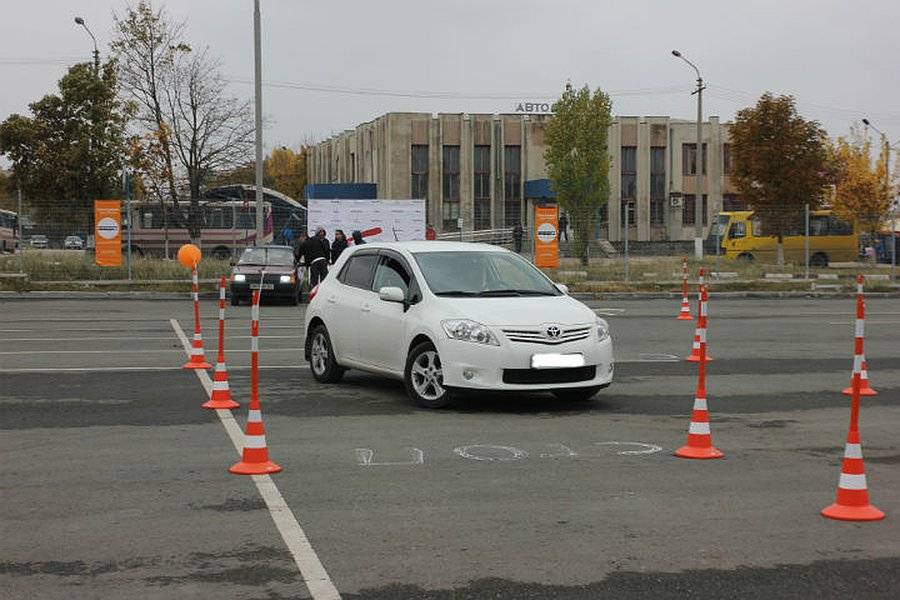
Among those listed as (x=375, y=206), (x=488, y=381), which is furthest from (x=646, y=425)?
(x=375, y=206)

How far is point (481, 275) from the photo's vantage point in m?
12.0

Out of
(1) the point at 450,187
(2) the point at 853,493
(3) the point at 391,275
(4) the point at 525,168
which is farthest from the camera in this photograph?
(4) the point at 525,168

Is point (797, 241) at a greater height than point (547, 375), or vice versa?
point (797, 241)

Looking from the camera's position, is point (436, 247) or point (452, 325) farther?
point (436, 247)

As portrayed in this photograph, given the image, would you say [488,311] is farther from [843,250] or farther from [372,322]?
[843,250]

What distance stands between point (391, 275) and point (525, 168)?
201 ft

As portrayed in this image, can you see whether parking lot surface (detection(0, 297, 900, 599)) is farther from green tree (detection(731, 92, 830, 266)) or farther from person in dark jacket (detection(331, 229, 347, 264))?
green tree (detection(731, 92, 830, 266))

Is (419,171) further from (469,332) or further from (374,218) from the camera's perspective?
(469,332)

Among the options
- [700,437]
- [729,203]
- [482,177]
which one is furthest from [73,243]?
[729,203]

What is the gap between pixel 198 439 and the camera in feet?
30.8

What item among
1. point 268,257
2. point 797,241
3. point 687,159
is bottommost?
point 268,257

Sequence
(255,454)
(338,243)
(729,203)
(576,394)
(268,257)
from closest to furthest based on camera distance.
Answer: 1. (255,454)
2. (576,394)
3. (338,243)
4. (268,257)
5. (729,203)

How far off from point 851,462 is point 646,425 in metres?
3.42

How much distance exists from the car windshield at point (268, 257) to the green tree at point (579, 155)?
66.5ft
